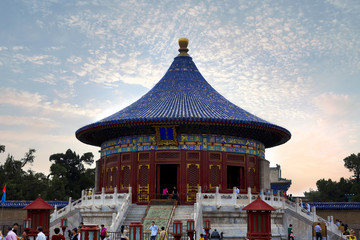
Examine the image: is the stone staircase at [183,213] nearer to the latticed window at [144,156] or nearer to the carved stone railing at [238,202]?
the carved stone railing at [238,202]

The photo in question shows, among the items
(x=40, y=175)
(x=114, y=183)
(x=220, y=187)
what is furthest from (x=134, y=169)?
(x=40, y=175)

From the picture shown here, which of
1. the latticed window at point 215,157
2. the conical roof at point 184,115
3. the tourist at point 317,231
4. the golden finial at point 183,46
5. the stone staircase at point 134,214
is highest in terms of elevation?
the golden finial at point 183,46

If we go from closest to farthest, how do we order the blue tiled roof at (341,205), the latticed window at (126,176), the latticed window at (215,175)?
1. the latticed window at (215,175)
2. the latticed window at (126,176)
3. the blue tiled roof at (341,205)

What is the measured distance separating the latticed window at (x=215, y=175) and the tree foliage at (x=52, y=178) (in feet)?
92.3

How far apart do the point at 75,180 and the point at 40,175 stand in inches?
335

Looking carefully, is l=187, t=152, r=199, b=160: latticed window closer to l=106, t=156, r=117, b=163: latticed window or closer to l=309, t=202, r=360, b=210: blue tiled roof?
l=106, t=156, r=117, b=163: latticed window

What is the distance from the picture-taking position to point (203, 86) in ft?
126

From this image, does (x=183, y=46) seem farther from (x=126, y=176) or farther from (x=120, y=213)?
(x=120, y=213)

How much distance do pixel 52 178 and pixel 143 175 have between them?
32037 mm

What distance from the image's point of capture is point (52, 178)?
202ft

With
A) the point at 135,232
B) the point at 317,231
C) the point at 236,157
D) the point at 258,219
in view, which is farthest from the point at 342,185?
the point at 135,232

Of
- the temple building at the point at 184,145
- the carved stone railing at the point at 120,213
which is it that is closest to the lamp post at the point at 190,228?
the carved stone railing at the point at 120,213

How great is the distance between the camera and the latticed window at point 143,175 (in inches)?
1277

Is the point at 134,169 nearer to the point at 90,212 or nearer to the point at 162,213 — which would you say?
the point at 90,212
